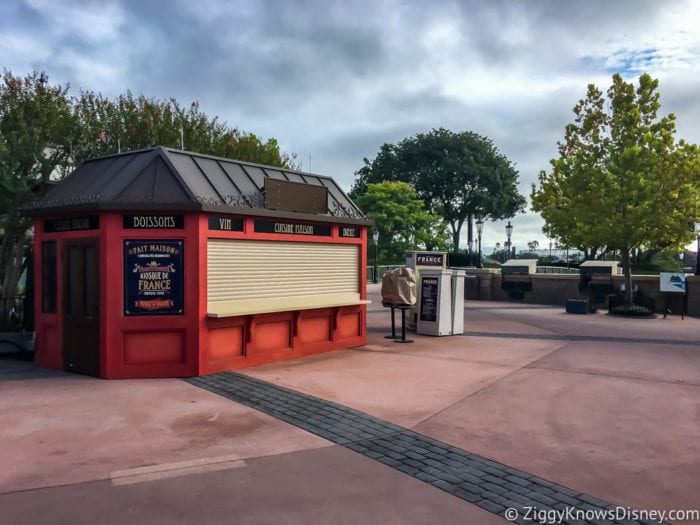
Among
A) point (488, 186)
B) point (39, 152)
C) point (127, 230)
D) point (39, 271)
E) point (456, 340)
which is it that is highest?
point (488, 186)

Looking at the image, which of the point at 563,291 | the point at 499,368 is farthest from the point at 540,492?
the point at 563,291

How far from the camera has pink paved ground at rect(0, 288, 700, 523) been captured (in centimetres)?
445

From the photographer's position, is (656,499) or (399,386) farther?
(399,386)

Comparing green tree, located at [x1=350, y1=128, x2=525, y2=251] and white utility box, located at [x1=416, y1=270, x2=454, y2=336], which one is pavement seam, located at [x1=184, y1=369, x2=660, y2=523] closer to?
white utility box, located at [x1=416, y1=270, x2=454, y2=336]

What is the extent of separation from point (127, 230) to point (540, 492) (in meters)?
6.84

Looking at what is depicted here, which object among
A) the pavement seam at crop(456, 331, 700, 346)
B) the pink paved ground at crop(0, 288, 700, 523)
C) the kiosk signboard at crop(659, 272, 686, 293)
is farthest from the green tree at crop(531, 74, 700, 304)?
the pink paved ground at crop(0, 288, 700, 523)

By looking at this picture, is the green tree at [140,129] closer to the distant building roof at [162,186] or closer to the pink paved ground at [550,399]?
the distant building roof at [162,186]

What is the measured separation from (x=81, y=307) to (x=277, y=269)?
10.8 feet

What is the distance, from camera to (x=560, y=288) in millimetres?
24016

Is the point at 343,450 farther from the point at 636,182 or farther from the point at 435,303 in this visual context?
the point at 636,182

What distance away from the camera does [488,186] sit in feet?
190

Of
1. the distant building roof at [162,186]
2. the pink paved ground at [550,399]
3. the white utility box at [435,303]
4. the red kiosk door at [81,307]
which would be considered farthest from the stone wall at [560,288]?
the red kiosk door at [81,307]

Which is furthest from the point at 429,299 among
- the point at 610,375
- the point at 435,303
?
the point at 610,375

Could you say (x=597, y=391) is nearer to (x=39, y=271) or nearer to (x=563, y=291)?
(x=39, y=271)
